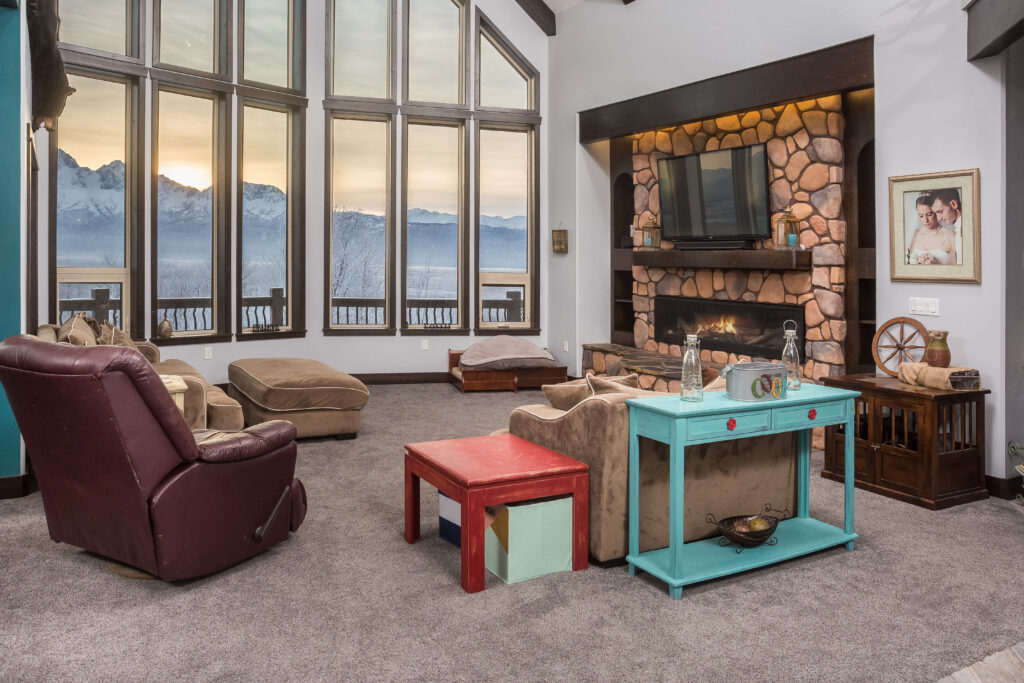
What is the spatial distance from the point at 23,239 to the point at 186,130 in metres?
3.61

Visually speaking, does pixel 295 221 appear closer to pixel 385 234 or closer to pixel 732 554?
pixel 385 234

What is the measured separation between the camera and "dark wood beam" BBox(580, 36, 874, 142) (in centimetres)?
560

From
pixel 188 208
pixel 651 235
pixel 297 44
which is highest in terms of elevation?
pixel 297 44

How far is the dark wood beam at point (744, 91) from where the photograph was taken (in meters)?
5.60

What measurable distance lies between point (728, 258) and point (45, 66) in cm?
517

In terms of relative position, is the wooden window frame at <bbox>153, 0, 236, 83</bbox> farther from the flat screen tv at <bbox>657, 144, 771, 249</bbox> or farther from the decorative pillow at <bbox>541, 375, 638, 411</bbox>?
the decorative pillow at <bbox>541, 375, 638, 411</bbox>

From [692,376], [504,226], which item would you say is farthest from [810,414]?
[504,226]

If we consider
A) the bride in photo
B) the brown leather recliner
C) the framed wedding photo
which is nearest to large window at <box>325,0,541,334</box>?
the framed wedding photo

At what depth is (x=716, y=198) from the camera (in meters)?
7.06

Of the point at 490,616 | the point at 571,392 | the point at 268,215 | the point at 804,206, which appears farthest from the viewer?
the point at 268,215

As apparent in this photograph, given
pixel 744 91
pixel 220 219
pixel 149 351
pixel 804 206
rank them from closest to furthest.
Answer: pixel 149 351
pixel 804 206
pixel 744 91
pixel 220 219

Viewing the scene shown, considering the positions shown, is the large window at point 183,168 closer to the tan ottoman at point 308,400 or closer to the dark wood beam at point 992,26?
the tan ottoman at point 308,400

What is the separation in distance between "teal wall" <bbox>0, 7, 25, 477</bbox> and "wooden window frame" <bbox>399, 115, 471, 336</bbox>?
4804 millimetres

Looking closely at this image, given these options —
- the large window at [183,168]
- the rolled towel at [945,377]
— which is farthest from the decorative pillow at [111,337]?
the rolled towel at [945,377]
